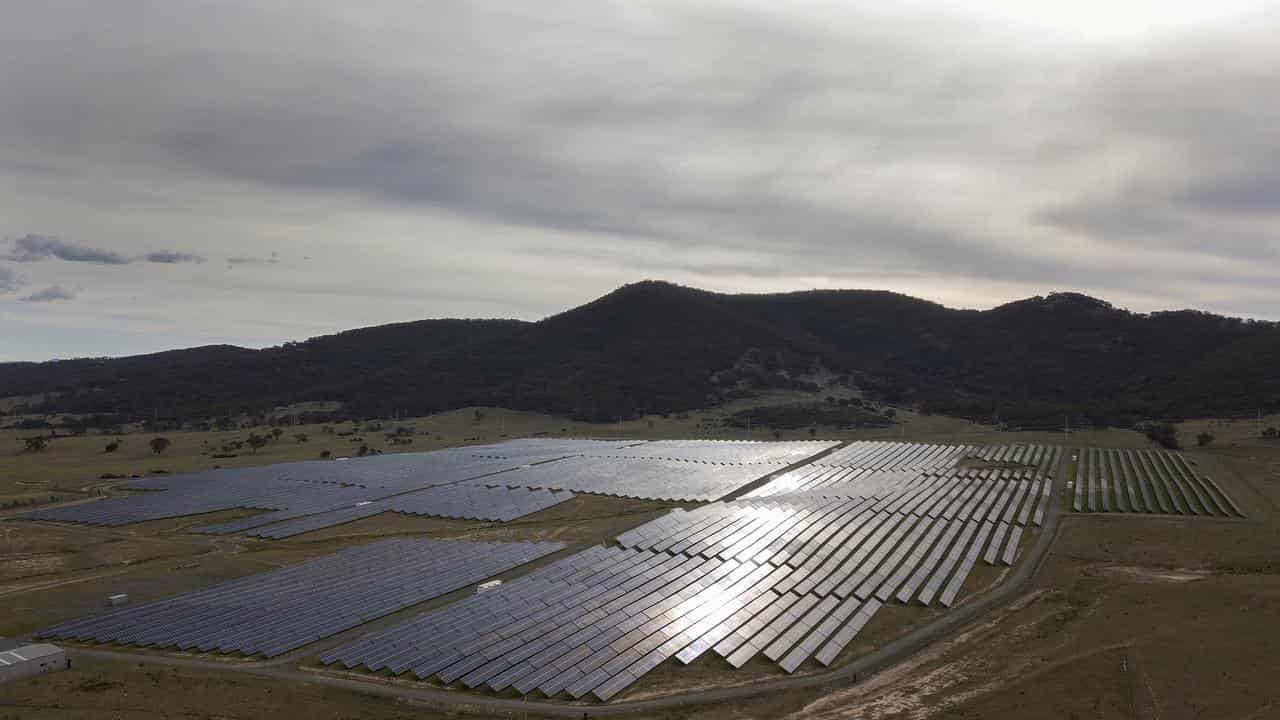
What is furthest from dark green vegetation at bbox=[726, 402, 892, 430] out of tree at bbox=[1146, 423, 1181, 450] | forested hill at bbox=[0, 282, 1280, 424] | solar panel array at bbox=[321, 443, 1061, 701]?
solar panel array at bbox=[321, 443, 1061, 701]

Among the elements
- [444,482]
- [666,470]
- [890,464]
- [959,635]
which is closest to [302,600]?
[959,635]

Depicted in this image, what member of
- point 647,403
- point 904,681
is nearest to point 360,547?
point 904,681

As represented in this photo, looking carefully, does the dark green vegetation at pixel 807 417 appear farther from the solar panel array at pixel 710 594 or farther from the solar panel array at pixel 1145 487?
the solar panel array at pixel 710 594

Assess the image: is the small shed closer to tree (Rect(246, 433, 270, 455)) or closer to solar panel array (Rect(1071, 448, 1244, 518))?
solar panel array (Rect(1071, 448, 1244, 518))

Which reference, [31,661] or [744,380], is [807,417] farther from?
[31,661]

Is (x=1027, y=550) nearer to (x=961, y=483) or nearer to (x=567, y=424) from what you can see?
(x=961, y=483)
